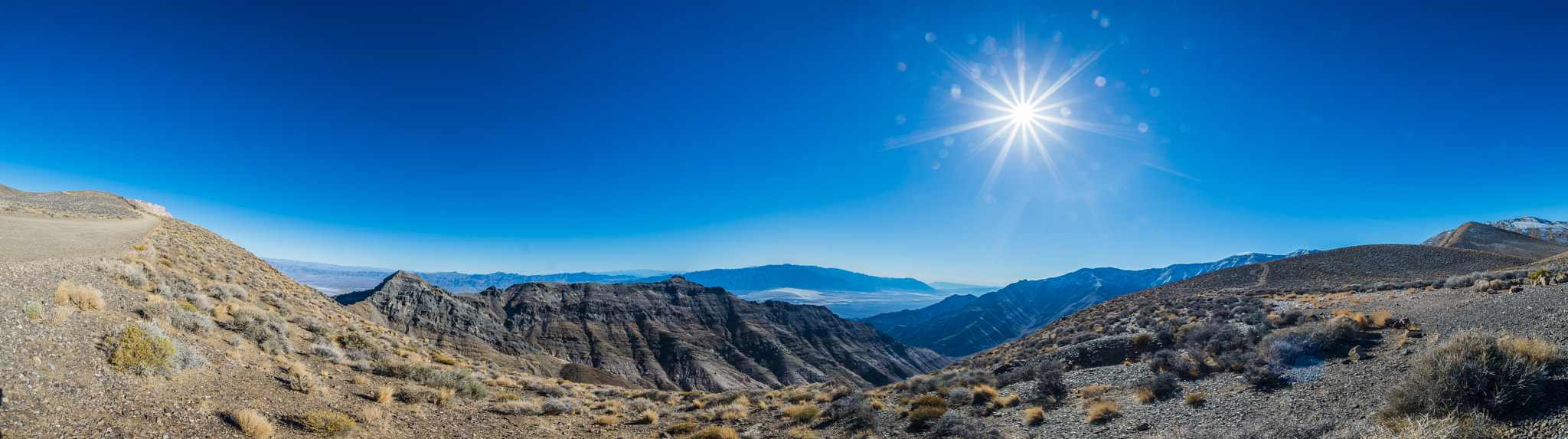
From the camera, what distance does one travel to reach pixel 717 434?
11141 millimetres

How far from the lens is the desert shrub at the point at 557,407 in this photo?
11797mm

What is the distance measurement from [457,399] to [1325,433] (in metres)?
16.5

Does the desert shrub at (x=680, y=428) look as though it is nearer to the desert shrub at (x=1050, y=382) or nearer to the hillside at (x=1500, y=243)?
the desert shrub at (x=1050, y=382)

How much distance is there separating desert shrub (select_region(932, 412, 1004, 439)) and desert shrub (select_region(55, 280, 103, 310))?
16954 mm

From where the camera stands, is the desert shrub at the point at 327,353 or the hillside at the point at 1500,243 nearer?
the desert shrub at the point at 327,353

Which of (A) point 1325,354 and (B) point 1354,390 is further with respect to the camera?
(A) point 1325,354

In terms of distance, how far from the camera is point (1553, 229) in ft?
213

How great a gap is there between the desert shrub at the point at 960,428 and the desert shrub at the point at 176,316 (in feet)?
54.0

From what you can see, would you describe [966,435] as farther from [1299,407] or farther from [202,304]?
[202,304]

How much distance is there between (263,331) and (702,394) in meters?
13.0

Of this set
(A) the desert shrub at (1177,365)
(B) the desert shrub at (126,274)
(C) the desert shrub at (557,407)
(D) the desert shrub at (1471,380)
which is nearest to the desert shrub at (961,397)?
(A) the desert shrub at (1177,365)

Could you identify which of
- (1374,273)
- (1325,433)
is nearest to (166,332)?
(1325,433)

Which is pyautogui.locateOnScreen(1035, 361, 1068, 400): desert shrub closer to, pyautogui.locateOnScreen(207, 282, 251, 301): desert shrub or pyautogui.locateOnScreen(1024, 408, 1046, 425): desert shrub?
pyautogui.locateOnScreen(1024, 408, 1046, 425): desert shrub

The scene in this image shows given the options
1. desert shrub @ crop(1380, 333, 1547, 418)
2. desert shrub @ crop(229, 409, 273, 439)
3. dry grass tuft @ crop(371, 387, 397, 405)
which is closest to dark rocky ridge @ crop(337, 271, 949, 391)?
dry grass tuft @ crop(371, 387, 397, 405)
